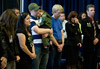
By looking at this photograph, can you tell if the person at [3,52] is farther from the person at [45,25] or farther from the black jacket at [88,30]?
the black jacket at [88,30]

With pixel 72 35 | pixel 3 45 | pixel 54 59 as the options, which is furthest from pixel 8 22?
pixel 72 35

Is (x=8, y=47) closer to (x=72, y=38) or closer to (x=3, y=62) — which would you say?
(x=3, y=62)

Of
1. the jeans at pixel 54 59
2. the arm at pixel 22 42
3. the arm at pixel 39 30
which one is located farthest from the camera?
the jeans at pixel 54 59

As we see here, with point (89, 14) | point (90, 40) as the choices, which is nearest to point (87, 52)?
point (90, 40)

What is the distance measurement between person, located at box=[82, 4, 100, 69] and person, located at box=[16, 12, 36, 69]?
62.6 inches

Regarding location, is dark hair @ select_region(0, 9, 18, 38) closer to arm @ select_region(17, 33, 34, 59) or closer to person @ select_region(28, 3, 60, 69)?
arm @ select_region(17, 33, 34, 59)

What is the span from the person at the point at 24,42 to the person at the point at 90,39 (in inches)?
62.6

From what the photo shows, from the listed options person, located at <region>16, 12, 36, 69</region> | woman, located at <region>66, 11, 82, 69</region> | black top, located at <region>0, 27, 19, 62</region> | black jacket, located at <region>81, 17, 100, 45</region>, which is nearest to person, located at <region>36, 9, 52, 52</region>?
person, located at <region>16, 12, 36, 69</region>

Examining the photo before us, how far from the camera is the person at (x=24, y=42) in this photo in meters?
3.05

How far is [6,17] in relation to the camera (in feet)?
9.20

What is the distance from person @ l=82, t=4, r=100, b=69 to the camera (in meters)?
4.45

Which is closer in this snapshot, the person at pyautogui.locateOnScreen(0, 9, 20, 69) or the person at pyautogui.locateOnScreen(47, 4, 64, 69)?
the person at pyautogui.locateOnScreen(0, 9, 20, 69)

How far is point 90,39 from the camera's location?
14.6ft

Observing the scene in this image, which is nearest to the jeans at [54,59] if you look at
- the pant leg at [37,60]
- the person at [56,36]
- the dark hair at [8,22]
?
the person at [56,36]
